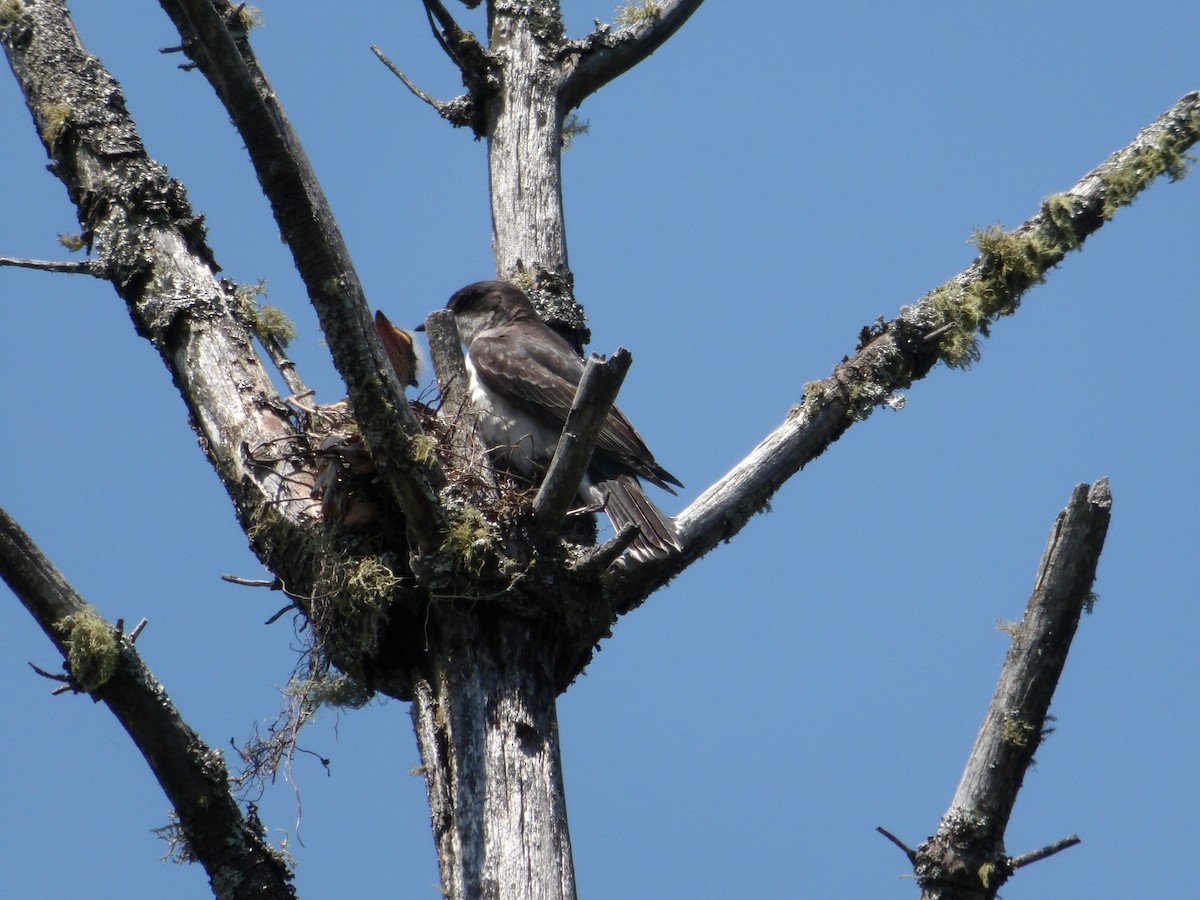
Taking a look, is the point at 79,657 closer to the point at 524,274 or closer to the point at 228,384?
the point at 228,384

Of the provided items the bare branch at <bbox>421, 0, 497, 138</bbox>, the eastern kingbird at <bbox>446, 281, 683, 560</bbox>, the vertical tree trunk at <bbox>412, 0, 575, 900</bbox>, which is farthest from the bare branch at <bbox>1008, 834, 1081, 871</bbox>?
the bare branch at <bbox>421, 0, 497, 138</bbox>

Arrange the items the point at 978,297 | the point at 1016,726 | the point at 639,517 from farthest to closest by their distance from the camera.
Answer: the point at 978,297, the point at 639,517, the point at 1016,726

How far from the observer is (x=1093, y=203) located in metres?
5.60

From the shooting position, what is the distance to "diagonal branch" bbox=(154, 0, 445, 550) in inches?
145

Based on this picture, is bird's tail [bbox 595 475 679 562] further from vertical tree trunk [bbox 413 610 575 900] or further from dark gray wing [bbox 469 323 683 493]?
vertical tree trunk [bbox 413 610 575 900]

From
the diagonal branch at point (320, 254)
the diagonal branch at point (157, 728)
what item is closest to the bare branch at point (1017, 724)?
the diagonal branch at point (320, 254)

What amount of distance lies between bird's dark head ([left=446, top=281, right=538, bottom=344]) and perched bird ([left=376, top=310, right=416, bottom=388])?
1.04ft

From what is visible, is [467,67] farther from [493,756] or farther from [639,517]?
[493,756]

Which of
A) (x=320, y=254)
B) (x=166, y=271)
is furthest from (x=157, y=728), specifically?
(x=166, y=271)

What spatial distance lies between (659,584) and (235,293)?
2.37m

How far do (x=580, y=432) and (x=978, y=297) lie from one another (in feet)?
7.35

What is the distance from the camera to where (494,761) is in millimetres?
4188

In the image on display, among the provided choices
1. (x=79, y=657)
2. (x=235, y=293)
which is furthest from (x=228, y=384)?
(x=79, y=657)

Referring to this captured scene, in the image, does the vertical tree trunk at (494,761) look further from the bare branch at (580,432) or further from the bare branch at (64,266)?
the bare branch at (64,266)
